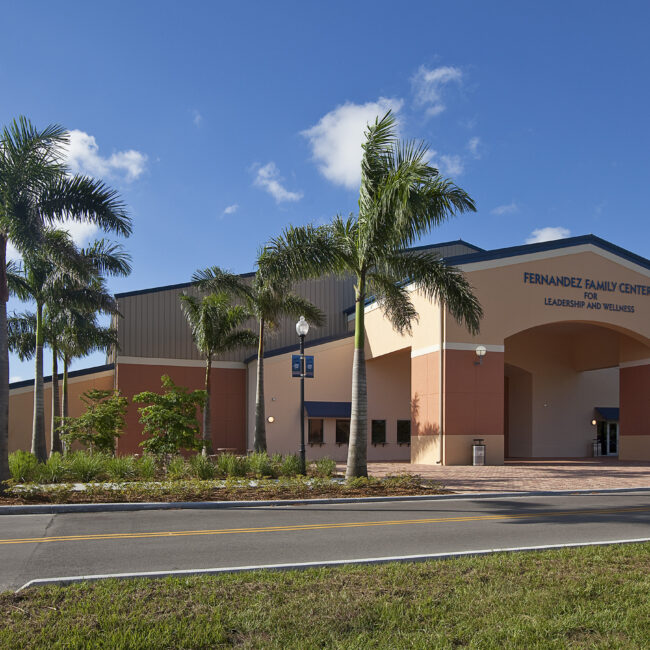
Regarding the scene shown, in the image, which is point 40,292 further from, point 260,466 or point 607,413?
point 607,413

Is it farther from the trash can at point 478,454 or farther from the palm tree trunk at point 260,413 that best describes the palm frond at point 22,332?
the trash can at point 478,454


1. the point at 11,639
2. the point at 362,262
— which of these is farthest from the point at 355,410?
the point at 11,639

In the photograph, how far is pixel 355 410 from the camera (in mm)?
16203

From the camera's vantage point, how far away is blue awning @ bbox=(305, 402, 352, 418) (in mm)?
29875

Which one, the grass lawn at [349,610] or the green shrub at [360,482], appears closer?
the grass lawn at [349,610]

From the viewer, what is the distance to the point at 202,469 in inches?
676

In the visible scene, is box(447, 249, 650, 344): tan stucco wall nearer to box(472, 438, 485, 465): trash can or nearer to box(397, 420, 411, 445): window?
box(472, 438, 485, 465): trash can

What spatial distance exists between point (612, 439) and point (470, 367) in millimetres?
14299

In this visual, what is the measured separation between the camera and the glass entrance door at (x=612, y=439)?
33.9m

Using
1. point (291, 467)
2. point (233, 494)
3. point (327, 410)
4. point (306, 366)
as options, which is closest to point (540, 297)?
point (327, 410)

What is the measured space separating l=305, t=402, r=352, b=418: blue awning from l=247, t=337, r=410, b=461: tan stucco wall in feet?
1.11

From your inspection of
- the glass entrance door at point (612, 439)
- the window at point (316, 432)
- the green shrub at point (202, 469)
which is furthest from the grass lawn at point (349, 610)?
the glass entrance door at point (612, 439)

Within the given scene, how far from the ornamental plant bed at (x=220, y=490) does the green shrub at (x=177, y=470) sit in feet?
4.57

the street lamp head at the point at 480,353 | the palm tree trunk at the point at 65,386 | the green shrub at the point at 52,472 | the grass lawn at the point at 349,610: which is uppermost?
the street lamp head at the point at 480,353
